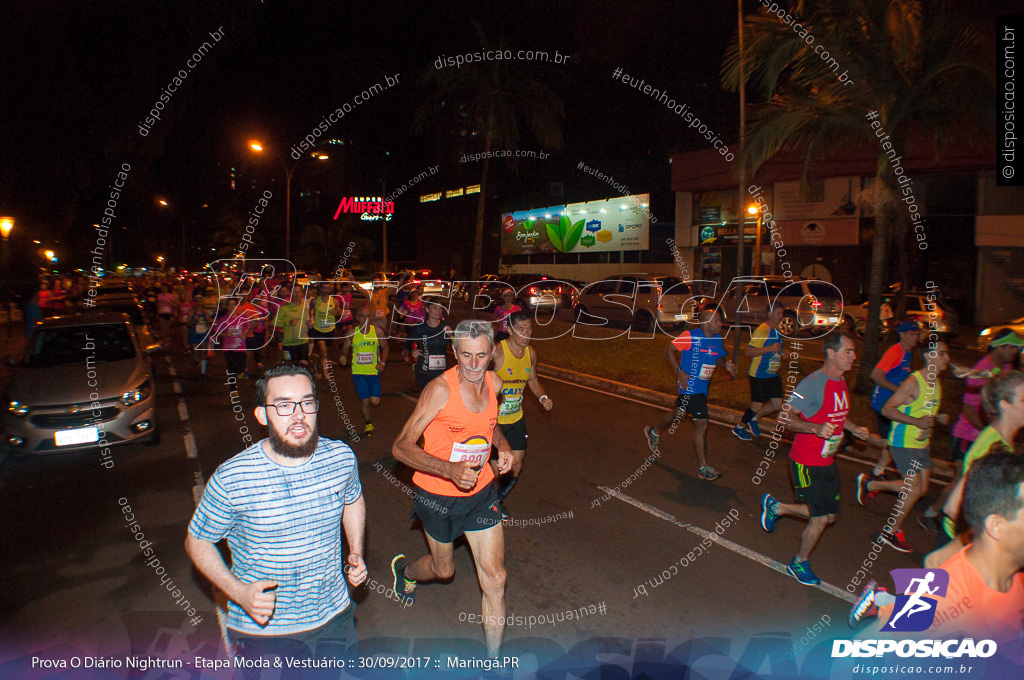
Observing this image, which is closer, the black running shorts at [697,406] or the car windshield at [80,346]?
the black running shorts at [697,406]

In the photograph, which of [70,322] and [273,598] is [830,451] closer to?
[273,598]

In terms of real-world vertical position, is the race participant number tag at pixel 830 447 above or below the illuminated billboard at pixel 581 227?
below

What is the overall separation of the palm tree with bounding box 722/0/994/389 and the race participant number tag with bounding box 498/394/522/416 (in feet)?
26.2

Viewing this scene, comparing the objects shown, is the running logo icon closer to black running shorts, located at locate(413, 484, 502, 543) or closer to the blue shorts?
black running shorts, located at locate(413, 484, 502, 543)

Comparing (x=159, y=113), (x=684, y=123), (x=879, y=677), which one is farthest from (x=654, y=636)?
(x=684, y=123)

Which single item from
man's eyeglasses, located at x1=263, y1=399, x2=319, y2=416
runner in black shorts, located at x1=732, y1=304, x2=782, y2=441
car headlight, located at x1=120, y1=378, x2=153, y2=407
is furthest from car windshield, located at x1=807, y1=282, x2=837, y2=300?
man's eyeglasses, located at x1=263, y1=399, x2=319, y2=416

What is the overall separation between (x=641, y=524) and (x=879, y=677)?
124 inches

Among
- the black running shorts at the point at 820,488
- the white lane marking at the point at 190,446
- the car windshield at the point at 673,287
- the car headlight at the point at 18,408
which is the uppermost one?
the car windshield at the point at 673,287

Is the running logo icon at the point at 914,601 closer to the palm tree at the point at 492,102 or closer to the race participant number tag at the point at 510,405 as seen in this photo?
the race participant number tag at the point at 510,405

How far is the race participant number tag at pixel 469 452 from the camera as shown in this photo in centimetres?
382

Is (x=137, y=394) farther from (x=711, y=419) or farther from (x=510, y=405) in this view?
(x=711, y=419)

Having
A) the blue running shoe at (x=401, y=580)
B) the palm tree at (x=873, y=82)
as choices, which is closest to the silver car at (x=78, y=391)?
the blue running shoe at (x=401, y=580)

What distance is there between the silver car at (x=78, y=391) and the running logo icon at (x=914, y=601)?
26.5 ft

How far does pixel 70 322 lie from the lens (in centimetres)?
881
